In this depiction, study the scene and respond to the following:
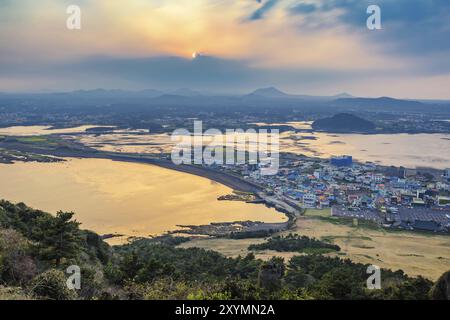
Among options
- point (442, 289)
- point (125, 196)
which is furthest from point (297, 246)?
point (125, 196)

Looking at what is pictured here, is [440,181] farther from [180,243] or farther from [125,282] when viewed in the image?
[125,282]

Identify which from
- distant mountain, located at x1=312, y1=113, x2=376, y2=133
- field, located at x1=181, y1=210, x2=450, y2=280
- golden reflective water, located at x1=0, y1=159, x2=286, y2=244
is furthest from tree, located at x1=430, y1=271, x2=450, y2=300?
distant mountain, located at x1=312, y1=113, x2=376, y2=133

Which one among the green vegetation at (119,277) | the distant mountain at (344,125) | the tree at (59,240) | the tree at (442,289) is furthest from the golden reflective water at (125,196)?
the distant mountain at (344,125)

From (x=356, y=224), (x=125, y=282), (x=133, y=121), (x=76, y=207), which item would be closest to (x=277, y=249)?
(x=356, y=224)

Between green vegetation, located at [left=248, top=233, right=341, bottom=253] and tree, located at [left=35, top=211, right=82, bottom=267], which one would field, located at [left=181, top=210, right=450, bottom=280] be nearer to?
green vegetation, located at [left=248, top=233, right=341, bottom=253]

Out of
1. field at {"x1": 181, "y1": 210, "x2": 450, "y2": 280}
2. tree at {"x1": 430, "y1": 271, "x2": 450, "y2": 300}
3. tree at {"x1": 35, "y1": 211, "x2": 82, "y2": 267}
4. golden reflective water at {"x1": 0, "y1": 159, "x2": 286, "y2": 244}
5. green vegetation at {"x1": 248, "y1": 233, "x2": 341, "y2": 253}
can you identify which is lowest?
field at {"x1": 181, "y1": 210, "x2": 450, "y2": 280}

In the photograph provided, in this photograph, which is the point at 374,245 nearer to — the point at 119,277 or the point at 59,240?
the point at 119,277

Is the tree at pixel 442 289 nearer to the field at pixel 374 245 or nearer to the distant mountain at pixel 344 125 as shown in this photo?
the field at pixel 374 245
